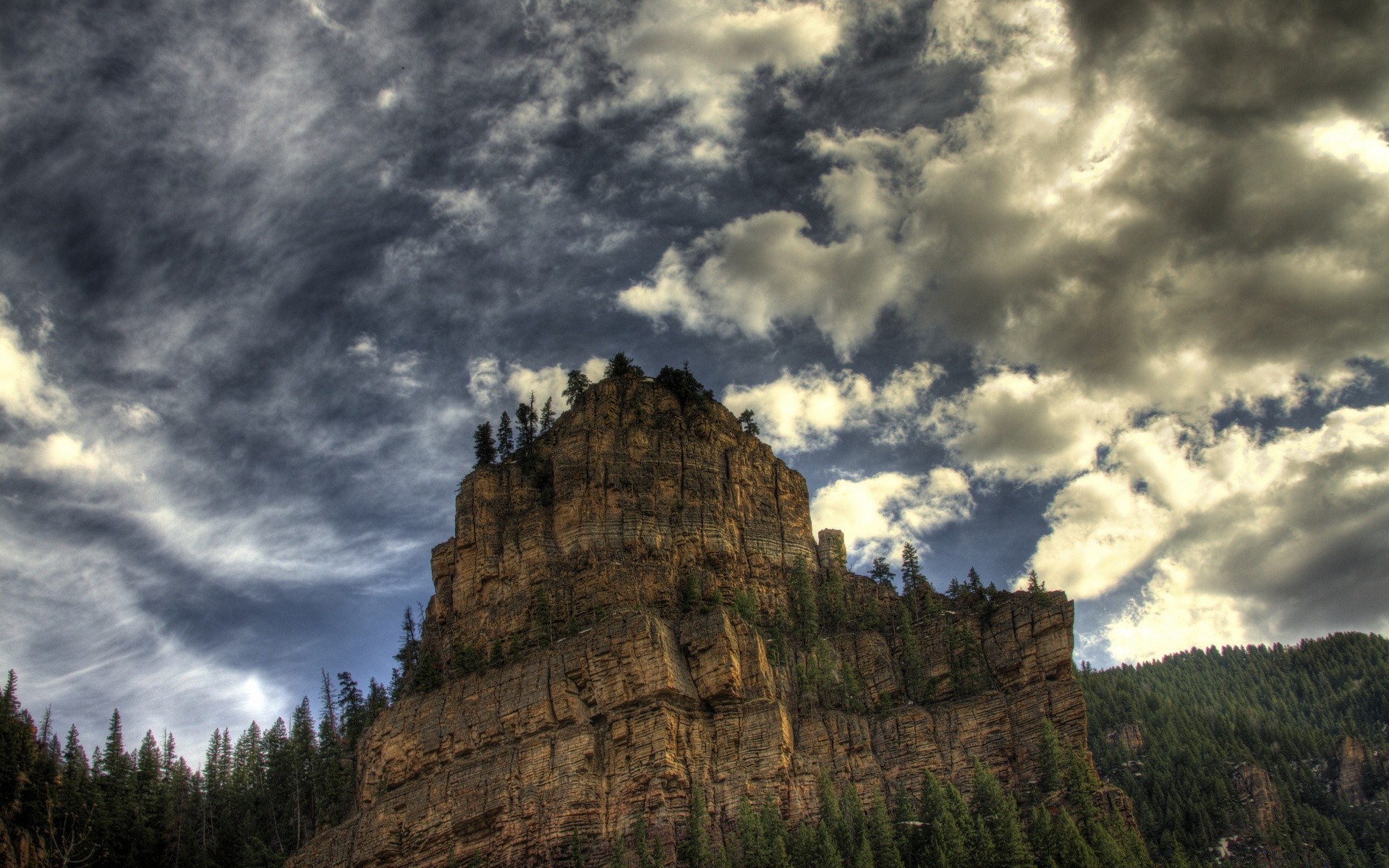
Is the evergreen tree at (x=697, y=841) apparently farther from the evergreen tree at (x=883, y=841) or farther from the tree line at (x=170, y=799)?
the tree line at (x=170, y=799)

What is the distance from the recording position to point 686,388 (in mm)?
111812

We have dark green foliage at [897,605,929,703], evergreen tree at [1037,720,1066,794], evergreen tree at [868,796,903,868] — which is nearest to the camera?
evergreen tree at [868,796,903,868]

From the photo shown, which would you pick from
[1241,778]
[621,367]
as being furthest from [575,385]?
[1241,778]

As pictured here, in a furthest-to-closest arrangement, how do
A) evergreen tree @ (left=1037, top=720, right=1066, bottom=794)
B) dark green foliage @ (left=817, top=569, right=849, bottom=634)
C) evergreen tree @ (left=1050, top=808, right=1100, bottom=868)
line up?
dark green foliage @ (left=817, top=569, right=849, bottom=634) < evergreen tree @ (left=1037, top=720, right=1066, bottom=794) < evergreen tree @ (left=1050, top=808, right=1100, bottom=868)

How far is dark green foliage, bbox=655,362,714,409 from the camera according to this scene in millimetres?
110500

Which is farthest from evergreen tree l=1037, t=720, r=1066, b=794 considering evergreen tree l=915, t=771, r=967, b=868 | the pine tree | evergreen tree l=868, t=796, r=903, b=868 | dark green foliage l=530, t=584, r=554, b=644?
dark green foliage l=530, t=584, r=554, b=644

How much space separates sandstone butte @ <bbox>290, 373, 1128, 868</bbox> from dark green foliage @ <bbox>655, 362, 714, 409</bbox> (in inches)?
185

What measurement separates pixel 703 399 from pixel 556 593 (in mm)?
29479

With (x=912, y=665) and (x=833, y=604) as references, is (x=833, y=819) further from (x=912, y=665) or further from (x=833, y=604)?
(x=833, y=604)

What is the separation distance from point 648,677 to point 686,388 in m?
39.7

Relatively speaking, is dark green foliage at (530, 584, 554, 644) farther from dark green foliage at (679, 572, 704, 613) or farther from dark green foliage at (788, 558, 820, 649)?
dark green foliage at (788, 558, 820, 649)

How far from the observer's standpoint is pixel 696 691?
82312mm

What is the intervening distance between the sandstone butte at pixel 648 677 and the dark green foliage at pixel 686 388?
15.4 ft

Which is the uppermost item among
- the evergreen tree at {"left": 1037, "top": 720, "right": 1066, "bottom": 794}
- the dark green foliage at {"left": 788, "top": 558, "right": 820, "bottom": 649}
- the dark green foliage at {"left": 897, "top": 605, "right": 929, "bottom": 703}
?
the dark green foliage at {"left": 788, "top": 558, "right": 820, "bottom": 649}
